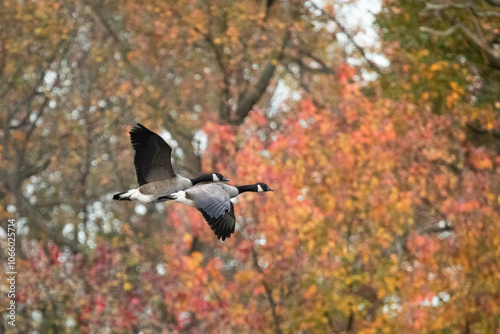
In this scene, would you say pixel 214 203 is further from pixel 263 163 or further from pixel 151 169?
pixel 263 163

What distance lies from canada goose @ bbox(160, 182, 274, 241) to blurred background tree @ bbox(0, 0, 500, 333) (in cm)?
476

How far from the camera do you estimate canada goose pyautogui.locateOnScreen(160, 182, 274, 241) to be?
9273 millimetres

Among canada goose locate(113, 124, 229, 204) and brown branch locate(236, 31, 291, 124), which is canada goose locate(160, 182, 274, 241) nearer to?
canada goose locate(113, 124, 229, 204)

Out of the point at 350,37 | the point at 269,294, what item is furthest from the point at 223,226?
the point at 350,37

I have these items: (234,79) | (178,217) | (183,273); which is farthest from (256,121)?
(183,273)

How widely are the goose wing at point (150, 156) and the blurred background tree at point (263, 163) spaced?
A: 5.18m

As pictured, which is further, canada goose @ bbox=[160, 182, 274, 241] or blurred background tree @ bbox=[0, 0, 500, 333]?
blurred background tree @ bbox=[0, 0, 500, 333]

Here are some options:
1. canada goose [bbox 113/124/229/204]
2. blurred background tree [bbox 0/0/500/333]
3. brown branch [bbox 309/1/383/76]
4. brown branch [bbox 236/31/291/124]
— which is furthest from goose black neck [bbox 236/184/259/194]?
brown branch [bbox 309/1/383/76]

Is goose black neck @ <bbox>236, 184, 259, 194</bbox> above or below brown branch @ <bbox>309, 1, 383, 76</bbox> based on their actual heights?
above

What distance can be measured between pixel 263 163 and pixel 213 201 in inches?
322

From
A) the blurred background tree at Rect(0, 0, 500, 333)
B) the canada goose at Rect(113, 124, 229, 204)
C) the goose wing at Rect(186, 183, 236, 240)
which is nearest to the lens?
the goose wing at Rect(186, 183, 236, 240)

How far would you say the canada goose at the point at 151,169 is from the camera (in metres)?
10.2

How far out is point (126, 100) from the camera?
919 inches

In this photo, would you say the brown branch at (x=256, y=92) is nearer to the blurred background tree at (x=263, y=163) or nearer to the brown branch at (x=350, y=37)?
the blurred background tree at (x=263, y=163)
